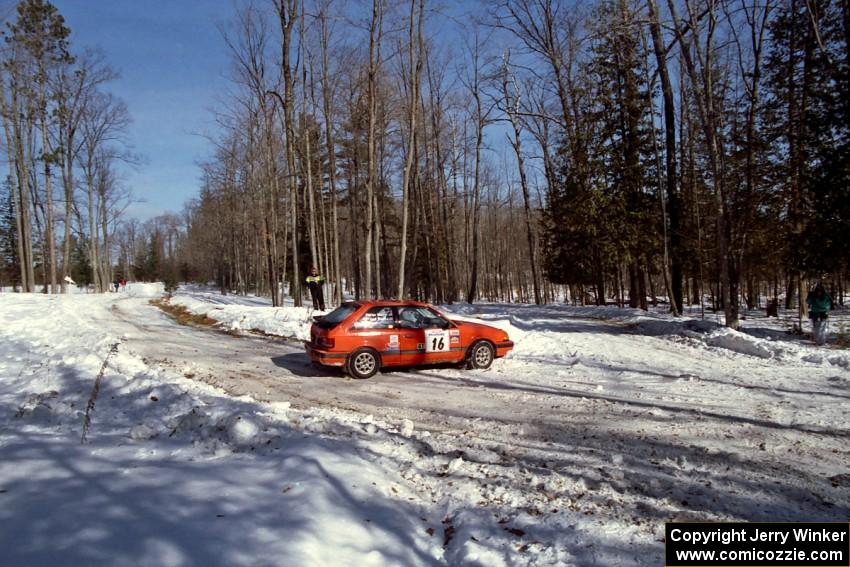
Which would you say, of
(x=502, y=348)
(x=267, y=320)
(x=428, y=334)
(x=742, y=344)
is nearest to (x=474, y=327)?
(x=502, y=348)

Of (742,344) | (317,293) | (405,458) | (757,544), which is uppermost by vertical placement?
(317,293)

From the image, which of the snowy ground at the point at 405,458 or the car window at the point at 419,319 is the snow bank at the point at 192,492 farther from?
the car window at the point at 419,319

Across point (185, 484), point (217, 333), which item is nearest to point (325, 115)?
point (217, 333)

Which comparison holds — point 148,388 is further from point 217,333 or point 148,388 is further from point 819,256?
point 819,256

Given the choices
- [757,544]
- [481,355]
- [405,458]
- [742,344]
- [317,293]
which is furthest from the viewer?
[317,293]

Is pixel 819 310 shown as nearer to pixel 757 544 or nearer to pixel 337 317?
pixel 757 544

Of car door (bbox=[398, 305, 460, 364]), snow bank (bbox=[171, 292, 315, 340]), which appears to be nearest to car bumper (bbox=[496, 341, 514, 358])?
car door (bbox=[398, 305, 460, 364])

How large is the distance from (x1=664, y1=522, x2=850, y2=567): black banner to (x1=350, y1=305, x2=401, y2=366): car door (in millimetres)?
6148

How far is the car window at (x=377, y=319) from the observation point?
9.12 m

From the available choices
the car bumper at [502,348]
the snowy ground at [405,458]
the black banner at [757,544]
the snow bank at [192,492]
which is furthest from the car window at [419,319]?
the black banner at [757,544]

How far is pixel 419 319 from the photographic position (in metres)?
9.57

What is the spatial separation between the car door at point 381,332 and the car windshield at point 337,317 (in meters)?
0.32

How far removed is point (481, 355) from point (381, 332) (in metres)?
2.19

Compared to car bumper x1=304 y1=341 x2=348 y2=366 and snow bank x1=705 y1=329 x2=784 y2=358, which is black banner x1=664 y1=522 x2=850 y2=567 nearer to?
car bumper x1=304 y1=341 x2=348 y2=366
